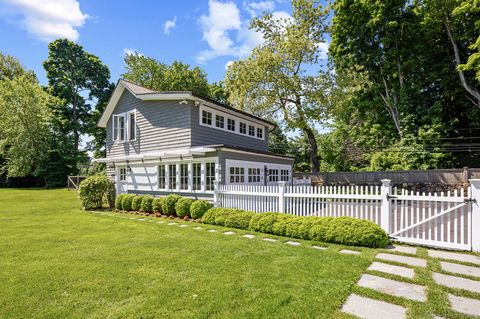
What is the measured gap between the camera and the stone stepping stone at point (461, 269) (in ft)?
14.5

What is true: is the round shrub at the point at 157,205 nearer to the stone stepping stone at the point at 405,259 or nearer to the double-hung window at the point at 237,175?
the double-hung window at the point at 237,175

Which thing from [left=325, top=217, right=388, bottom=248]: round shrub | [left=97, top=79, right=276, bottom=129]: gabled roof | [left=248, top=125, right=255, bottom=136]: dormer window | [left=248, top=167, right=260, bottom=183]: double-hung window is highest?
[left=97, top=79, right=276, bottom=129]: gabled roof

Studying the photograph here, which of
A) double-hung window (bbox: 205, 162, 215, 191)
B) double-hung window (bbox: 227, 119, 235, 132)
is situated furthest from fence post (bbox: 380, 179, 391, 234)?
double-hung window (bbox: 227, 119, 235, 132)

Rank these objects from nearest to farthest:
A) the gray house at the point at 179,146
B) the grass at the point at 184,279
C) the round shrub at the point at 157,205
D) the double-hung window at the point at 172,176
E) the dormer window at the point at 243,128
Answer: the grass at the point at 184,279 → the round shrub at the point at 157,205 → the gray house at the point at 179,146 → the double-hung window at the point at 172,176 → the dormer window at the point at 243,128

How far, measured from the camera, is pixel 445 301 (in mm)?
3445

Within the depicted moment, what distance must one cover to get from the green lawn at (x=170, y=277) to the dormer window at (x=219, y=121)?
7.46 meters

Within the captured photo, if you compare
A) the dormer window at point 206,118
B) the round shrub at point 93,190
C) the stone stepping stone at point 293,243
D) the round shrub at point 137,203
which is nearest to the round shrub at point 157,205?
the round shrub at point 137,203

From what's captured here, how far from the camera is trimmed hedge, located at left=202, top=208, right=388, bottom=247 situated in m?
6.14

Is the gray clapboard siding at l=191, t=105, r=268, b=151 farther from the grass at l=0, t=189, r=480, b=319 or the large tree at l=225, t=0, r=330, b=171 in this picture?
the large tree at l=225, t=0, r=330, b=171

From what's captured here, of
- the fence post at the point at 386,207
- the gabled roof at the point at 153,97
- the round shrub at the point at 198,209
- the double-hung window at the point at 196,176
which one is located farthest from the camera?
the gabled roof at the point at 153,97

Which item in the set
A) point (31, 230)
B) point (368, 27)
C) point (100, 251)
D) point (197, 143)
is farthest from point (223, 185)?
point (368, 27)

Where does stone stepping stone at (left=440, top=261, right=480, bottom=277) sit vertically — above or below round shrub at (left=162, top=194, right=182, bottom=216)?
below

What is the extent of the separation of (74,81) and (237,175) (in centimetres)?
2953

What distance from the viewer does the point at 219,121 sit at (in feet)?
44.9
